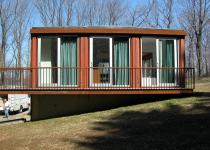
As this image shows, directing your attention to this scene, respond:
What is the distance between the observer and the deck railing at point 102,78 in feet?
69.6

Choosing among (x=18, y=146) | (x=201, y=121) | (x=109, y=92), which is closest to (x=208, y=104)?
(x=201, y=121)

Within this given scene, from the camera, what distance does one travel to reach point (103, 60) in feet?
71.1

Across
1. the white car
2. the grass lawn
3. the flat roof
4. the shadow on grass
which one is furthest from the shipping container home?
the white car

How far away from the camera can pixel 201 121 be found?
14492 millimetres

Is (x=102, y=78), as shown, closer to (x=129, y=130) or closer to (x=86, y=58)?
(x=86, y=58)

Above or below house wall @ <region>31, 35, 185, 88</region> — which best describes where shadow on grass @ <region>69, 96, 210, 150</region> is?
below

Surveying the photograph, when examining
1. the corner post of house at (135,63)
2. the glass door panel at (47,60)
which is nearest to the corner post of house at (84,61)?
the glass door panel at (47,60)

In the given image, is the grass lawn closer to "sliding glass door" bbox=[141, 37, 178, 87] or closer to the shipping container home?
"sliding glass door" bbox=[141, 37, 178, 87]

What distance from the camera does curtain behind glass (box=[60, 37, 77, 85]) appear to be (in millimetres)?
21375

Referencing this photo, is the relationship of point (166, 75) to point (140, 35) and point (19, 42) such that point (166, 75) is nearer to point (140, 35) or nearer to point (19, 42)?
point (140, 35)

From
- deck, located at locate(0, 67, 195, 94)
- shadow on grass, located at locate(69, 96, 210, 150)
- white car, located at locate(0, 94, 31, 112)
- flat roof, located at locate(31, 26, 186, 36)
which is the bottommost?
white car, located at locate(0, 94, 31, 112)

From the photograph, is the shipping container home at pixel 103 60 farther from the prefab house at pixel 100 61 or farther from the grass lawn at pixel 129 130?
the grass lawn at pixel 129 130

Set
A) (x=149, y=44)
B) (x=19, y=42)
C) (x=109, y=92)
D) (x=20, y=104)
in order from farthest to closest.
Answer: (x=19, y=42) → (x=20, y=104) → (x=149, y=44) → (x=109, y=92)

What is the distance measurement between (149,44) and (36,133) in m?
8.53
